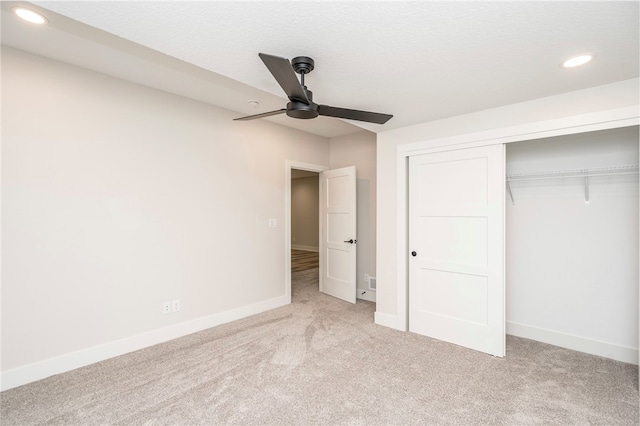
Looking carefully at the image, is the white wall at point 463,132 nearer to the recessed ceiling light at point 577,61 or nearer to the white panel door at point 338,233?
the recessed ceiling light at point 577,61

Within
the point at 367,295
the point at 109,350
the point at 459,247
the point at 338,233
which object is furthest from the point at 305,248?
the point at 109,350

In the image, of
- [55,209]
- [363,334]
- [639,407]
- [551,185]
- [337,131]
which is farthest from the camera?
[337,131]

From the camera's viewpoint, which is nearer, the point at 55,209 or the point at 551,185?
the point at 55,209

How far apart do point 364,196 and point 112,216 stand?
10.4 feet

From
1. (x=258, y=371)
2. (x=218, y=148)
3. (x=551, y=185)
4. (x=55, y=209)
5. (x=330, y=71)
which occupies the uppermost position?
(x=330, y=71)

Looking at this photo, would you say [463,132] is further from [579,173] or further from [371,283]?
[371,283]

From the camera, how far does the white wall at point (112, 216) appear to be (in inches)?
91.9

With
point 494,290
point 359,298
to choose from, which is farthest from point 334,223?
point 494,290

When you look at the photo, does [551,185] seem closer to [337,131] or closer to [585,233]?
[585,233]

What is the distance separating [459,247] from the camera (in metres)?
3.07

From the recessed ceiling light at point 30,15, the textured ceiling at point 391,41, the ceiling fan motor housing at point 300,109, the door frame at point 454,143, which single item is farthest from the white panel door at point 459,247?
the recessed ceiling light at point 30,15

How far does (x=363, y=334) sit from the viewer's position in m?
3.27

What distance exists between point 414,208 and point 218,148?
7.60 feet

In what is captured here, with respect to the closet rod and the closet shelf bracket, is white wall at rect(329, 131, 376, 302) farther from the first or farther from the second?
the closet shelf bracket
